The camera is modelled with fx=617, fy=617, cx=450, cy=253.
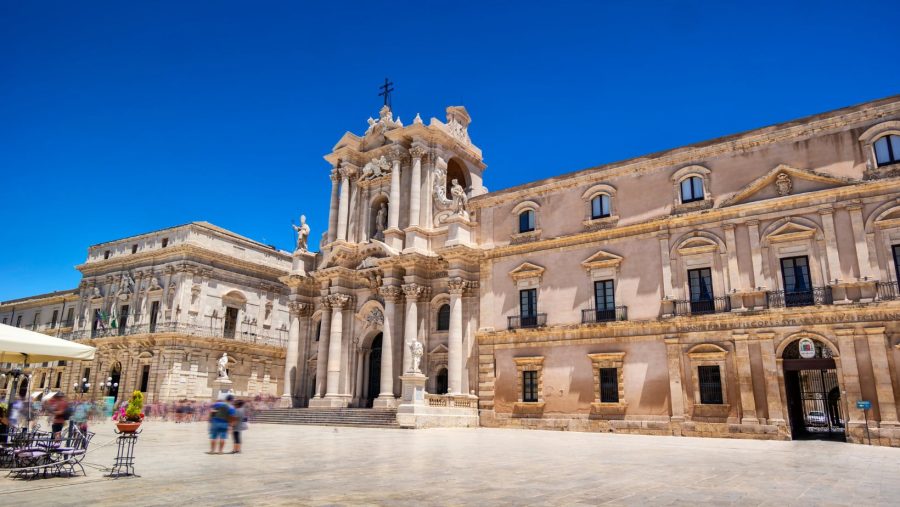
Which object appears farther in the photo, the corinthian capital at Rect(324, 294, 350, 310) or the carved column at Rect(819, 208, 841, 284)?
the corinthian capital at Rect(324, 294, 350, 310)

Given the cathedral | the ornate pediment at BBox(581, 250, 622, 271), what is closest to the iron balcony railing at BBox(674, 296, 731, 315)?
the cathedral

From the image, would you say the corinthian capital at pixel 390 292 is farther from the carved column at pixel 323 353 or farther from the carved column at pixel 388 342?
the carved column at pixel 323 353

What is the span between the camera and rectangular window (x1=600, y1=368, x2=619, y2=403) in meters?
25.5

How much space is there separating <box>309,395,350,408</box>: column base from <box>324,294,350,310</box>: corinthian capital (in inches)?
195

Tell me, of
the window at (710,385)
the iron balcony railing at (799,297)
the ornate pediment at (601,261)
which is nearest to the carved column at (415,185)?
the ornate pediment at (601,261)

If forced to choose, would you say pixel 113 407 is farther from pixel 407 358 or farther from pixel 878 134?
pixel 878 134

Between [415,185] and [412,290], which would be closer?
[412,290]

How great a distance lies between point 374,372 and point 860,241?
2433cm

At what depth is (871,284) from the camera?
20.6 metres

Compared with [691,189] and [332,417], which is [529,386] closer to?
[332,417]

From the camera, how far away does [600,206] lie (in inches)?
1089

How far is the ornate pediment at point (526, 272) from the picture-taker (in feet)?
93.8

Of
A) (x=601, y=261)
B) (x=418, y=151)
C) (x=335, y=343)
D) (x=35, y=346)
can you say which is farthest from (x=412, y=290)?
(x=35, y=346)

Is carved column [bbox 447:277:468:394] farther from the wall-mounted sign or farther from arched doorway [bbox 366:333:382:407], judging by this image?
the wall-mounted sign
